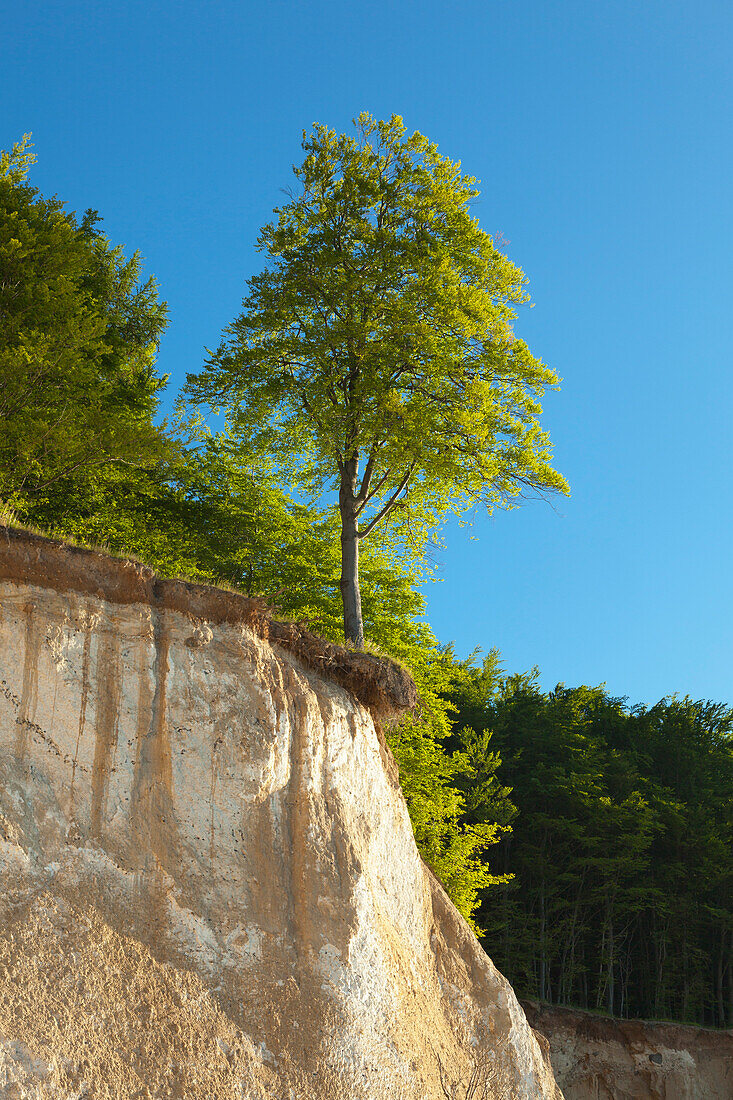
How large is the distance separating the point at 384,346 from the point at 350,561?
5.15m

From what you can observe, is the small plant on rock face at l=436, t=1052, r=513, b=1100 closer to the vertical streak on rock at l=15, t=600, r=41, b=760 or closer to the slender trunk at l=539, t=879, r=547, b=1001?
the vertical streak on rock at l=15, t=600, r=41, b=760

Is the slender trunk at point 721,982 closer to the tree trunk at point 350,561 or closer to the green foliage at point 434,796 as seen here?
the green foliage at point 434,796

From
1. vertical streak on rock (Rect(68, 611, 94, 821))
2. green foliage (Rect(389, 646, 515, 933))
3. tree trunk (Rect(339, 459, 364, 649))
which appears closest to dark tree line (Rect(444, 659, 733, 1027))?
green foliage (Rect(389, 646, 515, 933))

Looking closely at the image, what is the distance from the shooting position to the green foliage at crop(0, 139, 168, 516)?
64.1 feet

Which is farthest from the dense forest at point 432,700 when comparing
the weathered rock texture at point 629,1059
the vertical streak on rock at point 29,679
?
the weathered rock texture at point 629,1059

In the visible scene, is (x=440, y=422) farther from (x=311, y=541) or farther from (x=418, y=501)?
(x=311, y=541)

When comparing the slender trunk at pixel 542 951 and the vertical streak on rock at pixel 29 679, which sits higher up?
the vertical streak on rock at pixel 29 679

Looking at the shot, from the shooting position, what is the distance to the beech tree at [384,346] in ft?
68.8

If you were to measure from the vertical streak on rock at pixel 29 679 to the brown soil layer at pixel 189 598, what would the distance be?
0.64 meters

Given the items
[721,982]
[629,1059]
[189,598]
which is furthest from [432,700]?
[721,982]

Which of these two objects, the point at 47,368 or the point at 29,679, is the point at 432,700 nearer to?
the point at 47,368

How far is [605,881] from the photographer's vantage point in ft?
143

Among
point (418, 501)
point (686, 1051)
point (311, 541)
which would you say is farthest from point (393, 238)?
point (686, 1051)

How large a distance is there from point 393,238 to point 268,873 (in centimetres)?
1534
